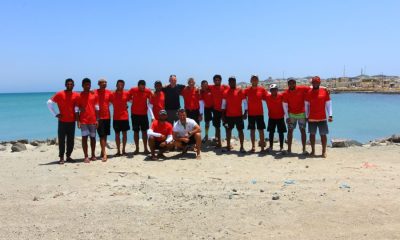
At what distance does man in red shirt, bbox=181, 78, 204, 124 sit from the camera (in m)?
11.1

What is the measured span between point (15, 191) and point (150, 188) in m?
2.42

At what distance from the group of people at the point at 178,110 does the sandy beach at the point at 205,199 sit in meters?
0.67

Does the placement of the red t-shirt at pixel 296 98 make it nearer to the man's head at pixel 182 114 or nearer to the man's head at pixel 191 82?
the man's head at pixel 191 82

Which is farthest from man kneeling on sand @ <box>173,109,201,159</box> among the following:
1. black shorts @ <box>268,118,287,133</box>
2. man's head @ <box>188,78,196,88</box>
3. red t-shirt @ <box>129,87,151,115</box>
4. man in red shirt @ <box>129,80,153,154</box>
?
black shorts @ <box>268,118,287,133</box>

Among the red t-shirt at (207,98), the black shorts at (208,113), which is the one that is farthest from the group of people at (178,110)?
the black shorts at (208,113)

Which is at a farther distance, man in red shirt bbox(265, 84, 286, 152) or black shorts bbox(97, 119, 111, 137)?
man in red shirt bbox(265, 84, 286, 152)

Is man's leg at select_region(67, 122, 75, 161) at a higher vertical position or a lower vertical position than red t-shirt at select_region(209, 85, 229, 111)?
lower

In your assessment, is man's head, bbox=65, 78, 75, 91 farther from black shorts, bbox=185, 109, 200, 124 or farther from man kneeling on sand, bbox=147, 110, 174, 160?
black shorts, bbox=185, 109, 200, 124

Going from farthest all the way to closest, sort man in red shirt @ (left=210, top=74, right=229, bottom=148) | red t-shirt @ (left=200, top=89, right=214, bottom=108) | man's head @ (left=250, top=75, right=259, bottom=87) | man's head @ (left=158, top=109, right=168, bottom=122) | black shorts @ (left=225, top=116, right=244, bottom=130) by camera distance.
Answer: red t-shirt @ (left=200, top=89, right=214, bottom=108), man in red shirt @ (left=210, top=74, right=229, bottom=148), black shorts @ (left=225, top=116, right=244, bottom=130), man's head @ (left=250, top=75, right=259, bottom=87), man's head @ (left=158, top=109, right=168, bottom=122)

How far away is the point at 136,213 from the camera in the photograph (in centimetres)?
588

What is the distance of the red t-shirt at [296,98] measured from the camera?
10.2 meters

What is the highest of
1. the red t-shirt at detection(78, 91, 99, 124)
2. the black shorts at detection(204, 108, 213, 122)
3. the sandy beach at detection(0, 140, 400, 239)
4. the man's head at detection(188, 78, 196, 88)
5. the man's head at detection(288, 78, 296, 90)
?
the man's head at detection(188, 78, 196, 88)

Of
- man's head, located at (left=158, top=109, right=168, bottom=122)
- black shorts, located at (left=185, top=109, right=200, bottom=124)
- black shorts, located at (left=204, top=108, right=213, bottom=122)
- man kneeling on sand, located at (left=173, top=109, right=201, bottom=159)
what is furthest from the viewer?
black shorts, located at (left=204, top=108, right=213, bottom=122)

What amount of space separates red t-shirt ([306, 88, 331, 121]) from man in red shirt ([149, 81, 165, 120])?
3707 mm
